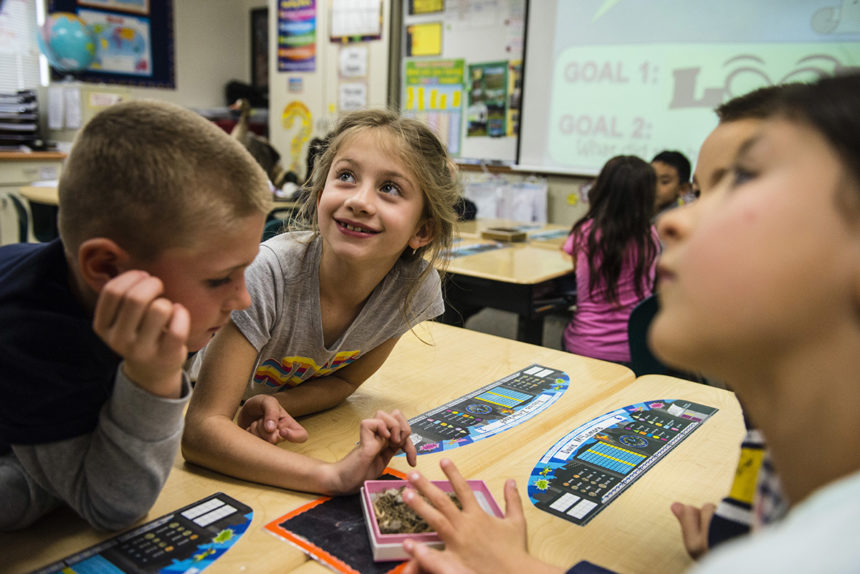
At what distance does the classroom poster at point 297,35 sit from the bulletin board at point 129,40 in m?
1.34

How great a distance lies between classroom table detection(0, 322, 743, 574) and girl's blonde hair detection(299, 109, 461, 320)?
0.73 ft

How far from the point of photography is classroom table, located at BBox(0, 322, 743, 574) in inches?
30.1

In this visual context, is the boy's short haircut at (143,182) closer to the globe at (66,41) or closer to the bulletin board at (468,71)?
the bulletin board at (468,71)

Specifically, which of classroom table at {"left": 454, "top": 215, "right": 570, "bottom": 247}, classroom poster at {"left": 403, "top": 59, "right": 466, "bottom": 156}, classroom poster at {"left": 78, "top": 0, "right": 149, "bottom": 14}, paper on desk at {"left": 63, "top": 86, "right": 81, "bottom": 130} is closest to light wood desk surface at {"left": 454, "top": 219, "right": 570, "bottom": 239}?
classroom table at {"left": 454, "top": 215, "right": 570, "bottom": 247}

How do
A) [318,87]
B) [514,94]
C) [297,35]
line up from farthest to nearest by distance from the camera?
[297,35] → [318,87] → [514,94]

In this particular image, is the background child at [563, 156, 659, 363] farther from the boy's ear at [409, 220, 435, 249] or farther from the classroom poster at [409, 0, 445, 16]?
the classroom poster at [409, 0, 445, 16]

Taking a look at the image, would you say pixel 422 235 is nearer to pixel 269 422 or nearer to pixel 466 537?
pixel 269 422

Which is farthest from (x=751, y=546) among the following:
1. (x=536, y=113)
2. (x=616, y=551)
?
(x=536, y=113)

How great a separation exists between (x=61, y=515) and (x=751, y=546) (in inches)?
31.4

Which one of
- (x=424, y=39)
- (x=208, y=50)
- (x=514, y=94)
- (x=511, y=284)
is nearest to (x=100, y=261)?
(x=511, y=284)

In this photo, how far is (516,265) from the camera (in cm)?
274

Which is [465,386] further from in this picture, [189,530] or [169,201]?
[169,201]

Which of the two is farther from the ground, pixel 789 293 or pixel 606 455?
pixel 789 293

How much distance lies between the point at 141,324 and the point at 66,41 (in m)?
6.15
